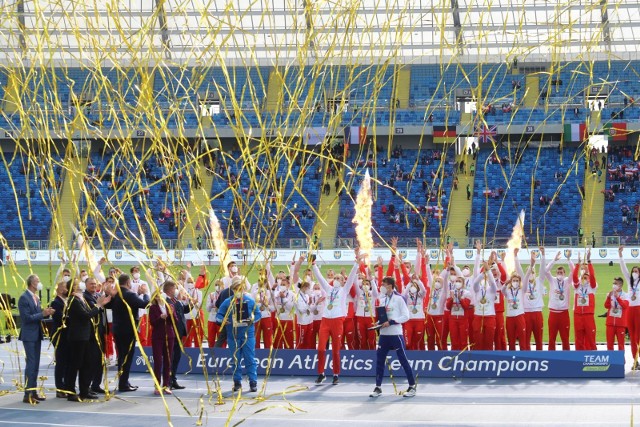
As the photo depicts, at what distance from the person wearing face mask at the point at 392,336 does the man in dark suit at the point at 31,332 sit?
3734 mm

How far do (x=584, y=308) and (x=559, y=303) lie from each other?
13.7 inches

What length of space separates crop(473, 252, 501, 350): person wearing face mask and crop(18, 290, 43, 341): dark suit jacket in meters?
5.88

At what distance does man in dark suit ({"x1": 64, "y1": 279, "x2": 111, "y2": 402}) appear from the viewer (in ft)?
35.6

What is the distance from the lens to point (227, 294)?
12312 millimetres

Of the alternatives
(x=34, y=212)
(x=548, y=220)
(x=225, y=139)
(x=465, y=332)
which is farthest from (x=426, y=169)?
(x=465, y=332)

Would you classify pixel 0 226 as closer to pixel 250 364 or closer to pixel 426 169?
pixel 426 169

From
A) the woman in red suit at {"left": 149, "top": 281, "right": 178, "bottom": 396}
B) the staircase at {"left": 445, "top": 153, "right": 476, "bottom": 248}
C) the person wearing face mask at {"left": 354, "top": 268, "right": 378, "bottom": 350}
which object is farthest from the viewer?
the staircase at {"left": 445, "top": 153, "right": 476, "bottom": 248}

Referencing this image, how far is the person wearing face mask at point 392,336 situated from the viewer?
11.3m

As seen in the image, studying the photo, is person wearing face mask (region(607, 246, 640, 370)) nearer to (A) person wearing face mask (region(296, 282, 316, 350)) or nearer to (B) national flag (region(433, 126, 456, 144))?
(A) person wearing face mask (region(296, 282, 316, 350))

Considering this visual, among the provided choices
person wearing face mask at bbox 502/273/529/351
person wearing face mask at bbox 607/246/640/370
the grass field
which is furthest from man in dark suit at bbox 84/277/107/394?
the grass field

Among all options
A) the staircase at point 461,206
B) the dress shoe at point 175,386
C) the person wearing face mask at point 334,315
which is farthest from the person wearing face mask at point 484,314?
the staircase at point 461,206

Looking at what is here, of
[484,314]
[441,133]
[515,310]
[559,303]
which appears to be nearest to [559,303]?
[559,303]

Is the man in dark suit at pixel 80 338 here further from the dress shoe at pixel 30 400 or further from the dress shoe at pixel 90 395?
the dress shoe at pixel 30 400

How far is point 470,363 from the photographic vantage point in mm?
12914
